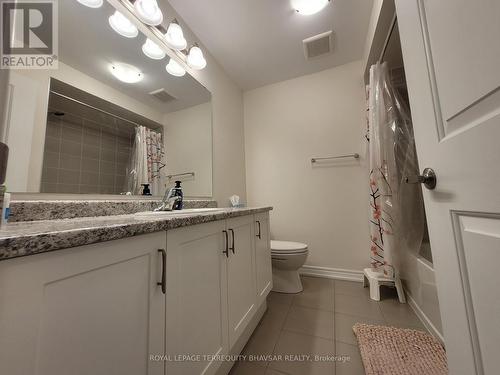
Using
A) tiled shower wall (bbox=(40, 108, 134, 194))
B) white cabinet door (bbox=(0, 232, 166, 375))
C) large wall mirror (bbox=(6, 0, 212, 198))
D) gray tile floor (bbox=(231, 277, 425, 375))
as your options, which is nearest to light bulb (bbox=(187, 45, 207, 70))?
large wall mirror (bbox=(6, 0, 212, 198))

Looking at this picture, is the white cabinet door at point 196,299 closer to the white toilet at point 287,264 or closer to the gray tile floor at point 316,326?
the gray tile floor at point 316,326

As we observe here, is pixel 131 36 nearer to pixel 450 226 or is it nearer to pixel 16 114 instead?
pixel 16 114

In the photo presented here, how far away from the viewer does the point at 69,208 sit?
82cm

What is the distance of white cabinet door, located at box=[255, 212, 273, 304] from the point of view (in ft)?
4.25

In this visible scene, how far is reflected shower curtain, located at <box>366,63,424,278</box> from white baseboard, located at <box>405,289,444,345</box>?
0.21 meters

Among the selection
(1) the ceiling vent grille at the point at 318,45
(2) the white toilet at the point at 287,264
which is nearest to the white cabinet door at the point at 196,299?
(2) the white toilet at the point at 287,264

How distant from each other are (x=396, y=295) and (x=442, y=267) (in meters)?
1.49

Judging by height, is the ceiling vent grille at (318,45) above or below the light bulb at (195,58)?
above

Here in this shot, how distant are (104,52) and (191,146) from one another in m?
0.76

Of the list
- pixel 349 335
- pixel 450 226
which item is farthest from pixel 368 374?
pixel 450 226

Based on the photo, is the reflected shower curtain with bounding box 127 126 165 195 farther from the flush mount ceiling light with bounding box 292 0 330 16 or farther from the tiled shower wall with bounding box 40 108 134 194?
the flush mount ceiling light with bounding box 292 0 330 16

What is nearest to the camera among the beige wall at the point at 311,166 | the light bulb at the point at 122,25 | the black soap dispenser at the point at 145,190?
the light bulb at the point at 122,25

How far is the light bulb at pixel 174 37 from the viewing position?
4.58 ft

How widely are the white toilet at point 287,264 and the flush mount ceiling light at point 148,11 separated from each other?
1.82 m
